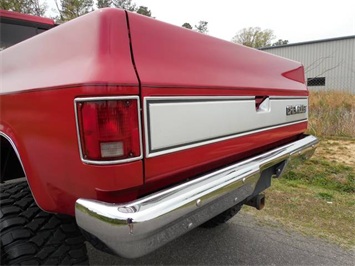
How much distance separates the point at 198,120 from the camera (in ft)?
5.19

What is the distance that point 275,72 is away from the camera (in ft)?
7.70

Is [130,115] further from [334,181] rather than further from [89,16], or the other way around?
[334,181]

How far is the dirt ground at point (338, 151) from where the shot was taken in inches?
214

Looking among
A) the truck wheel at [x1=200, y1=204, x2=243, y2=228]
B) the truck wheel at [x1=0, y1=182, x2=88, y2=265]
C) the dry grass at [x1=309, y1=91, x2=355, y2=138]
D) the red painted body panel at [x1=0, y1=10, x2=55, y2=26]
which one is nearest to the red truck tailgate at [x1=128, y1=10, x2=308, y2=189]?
the truck wheel at [x1=0, y1=182, x2=88, y2=265]

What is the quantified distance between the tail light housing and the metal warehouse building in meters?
19.3

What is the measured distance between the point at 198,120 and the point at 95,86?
23.5 inches

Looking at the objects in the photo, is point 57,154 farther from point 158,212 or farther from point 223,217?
point 223,217

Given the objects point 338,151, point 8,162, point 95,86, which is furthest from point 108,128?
point 338,151

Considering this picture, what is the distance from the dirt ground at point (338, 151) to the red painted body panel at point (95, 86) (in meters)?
4.40

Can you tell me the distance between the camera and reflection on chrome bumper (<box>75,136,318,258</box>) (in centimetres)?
118

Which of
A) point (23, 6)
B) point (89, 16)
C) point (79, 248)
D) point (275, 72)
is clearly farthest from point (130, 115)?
point (23, 6)

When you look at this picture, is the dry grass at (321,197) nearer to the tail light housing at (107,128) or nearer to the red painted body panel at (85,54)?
the tail light housing at (107,128)

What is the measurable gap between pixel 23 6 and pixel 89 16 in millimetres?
7286

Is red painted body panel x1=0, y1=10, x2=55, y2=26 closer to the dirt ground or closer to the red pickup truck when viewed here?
the red pickup truck
